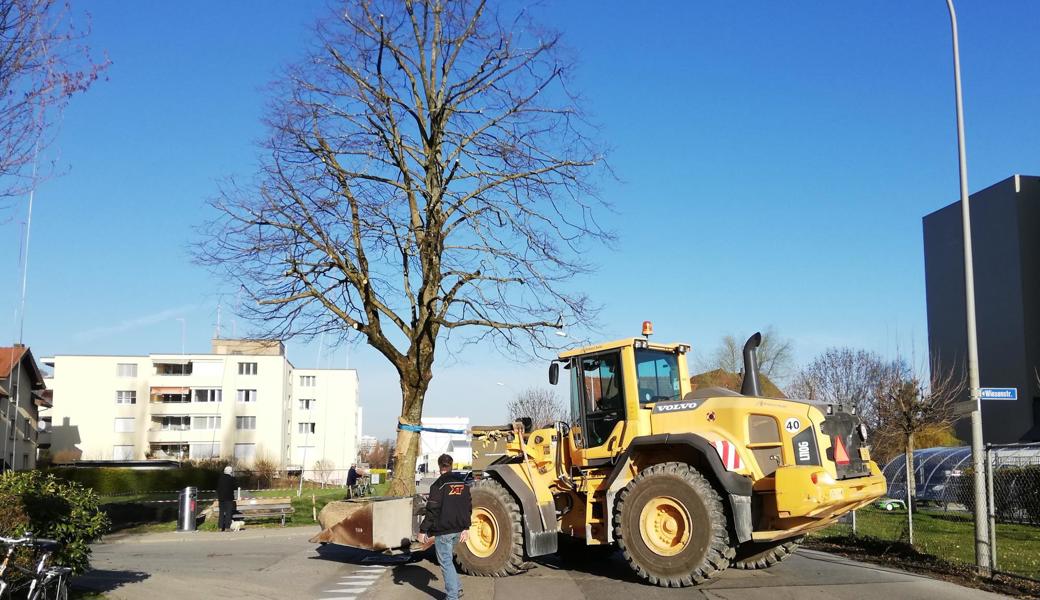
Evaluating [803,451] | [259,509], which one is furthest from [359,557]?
[803,451]

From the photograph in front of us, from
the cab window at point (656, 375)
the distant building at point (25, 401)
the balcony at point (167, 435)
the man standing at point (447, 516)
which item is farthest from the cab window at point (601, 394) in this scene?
the balcony at point (167, 435)

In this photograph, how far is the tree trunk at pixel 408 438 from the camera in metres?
18.2

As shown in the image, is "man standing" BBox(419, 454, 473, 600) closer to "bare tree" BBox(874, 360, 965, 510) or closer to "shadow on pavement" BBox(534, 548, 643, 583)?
"shadow on pavement" BBox(534, 548, 643, 583)

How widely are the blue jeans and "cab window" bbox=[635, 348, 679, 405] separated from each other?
349 centimetres

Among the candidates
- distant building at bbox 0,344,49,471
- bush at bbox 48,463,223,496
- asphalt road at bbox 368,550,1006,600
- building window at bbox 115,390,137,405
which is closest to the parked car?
asphalt road at bbox 368,550,1006,600

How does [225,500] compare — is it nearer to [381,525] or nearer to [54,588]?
[381,525]

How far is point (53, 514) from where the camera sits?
27.0 ft

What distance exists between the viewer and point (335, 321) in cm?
1908

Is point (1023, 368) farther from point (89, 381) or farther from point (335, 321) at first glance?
point (89, 381)

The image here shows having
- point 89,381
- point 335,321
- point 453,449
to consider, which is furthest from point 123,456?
point 335,321

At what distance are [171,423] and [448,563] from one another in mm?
77450

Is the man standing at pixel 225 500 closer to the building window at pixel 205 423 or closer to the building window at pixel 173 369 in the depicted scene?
the building window at pixel 205 423

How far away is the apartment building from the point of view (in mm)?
78312

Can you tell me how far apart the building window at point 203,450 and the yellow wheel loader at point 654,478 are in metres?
70.1
